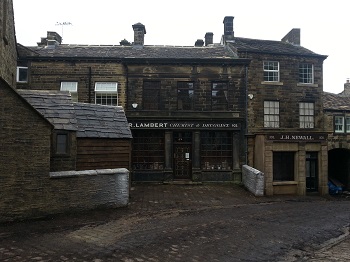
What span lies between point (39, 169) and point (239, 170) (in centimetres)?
1287

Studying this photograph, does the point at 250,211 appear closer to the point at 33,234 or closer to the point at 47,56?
the point at 33,234

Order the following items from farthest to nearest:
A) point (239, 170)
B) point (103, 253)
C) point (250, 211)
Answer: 1. point (239, 170)
2. point (250, 211)
3. point (103, 253)

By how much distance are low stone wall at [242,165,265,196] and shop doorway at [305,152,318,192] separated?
3515 millimetres

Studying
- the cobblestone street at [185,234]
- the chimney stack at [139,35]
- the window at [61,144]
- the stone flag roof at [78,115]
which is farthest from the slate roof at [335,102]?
the window at [61,144]

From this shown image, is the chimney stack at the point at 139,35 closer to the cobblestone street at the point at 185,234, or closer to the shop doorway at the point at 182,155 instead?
the shop doorway at the point at 182,155

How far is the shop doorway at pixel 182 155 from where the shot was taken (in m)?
19.6

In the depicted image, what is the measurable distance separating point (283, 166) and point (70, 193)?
12190 mm

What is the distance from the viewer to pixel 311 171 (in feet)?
59.5

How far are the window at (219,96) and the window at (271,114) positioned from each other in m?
2.79

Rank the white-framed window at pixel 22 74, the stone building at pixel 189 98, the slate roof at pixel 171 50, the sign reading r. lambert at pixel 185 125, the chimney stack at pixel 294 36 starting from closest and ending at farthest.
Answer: the sign reading r. lambert at pixel 185 125, the stone building at pixel 189 98, the white-framed window at pixel 22 74, the slate roof at pixel 171 50, the chimney stack at pixel 294 36

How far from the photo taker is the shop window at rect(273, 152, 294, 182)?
57.5 feet

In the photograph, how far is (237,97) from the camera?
19953mm

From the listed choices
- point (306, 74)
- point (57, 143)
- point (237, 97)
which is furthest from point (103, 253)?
point (306, 74)

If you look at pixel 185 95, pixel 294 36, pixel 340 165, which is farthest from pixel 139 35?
pixel 340 165
